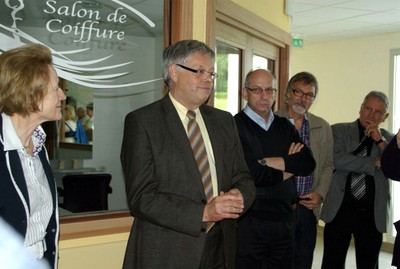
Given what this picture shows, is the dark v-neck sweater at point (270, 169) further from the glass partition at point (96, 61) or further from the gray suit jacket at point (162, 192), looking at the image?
the glass partition at point (96, 61)

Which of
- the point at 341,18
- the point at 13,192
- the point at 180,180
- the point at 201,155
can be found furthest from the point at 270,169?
the point at 341,18

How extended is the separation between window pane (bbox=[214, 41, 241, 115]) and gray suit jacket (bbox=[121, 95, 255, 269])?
175 centimetres

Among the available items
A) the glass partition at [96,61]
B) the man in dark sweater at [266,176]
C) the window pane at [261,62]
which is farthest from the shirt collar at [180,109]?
the window pane at [261,62]

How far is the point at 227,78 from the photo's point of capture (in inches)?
149

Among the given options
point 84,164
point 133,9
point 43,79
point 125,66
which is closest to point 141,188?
point 43,79

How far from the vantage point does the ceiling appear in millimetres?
4969

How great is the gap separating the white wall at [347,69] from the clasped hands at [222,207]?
528 centimetres

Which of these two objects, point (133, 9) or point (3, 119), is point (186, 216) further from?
point (133, 9)

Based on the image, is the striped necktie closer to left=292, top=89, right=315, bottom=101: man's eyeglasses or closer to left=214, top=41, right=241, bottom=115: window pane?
left=292, top=89, right=315, bottom=101: man's eyeglasses

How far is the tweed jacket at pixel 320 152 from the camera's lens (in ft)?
10.2

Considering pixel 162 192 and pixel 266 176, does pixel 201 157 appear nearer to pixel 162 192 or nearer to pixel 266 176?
pixel 162 192

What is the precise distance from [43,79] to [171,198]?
2.14 feet

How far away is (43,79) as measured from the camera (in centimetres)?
159

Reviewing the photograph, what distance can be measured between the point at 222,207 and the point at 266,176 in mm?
769
